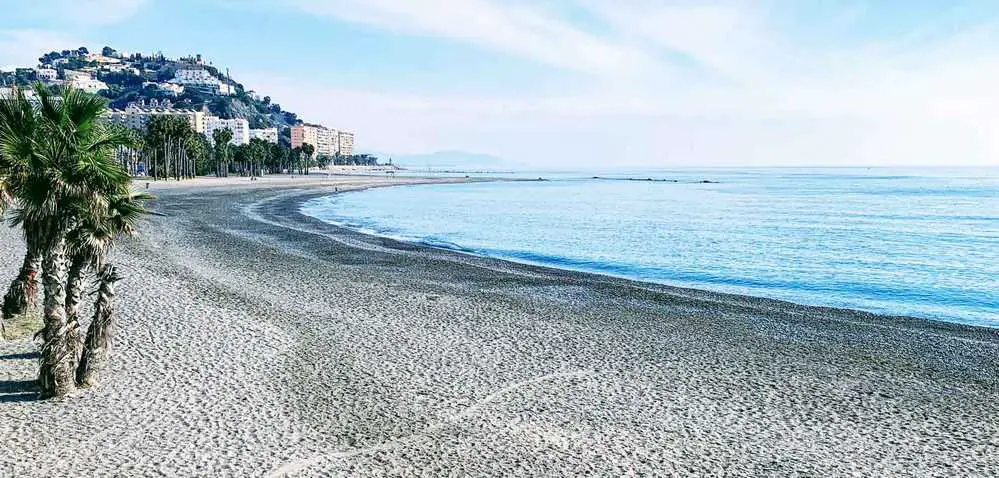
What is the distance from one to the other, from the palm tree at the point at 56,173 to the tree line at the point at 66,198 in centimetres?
1

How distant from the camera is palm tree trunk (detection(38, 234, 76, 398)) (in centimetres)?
1148

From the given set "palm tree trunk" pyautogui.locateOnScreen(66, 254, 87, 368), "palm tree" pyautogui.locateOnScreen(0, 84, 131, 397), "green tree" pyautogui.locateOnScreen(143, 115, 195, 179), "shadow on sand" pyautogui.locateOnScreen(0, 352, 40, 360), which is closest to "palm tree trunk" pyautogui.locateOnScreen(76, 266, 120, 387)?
"palm tree trunk" pyautogui.locateOnScreen(66, 254, 87, 368)

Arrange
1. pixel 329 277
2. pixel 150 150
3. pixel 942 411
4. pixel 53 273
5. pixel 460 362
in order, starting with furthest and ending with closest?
pixel 150 150
pixel 329 277
pixel 460 362
pixel 942 411
pixel 53 273

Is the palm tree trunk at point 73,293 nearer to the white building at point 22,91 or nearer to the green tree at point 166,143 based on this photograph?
Answer: the white building at point 22,91

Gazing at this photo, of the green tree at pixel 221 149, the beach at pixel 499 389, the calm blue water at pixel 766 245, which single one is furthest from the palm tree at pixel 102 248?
the green tree at pixel 221 149

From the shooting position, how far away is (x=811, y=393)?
13.9 metres

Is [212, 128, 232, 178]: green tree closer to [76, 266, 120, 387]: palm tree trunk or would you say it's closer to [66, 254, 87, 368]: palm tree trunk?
[76, 266, 120, 387]: palm tree trunk

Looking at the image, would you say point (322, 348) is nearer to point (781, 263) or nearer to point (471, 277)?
point (471, 277)

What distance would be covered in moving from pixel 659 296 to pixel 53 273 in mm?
18898

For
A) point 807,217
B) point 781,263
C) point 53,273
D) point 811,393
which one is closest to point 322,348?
point 53,273

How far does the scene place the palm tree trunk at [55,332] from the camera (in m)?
A: 11.5

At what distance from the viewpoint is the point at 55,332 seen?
38.1 ft

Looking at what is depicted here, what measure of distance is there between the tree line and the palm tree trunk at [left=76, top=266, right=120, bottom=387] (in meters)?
0.02

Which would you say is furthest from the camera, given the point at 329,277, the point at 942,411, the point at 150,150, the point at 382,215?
the point at 150,150
